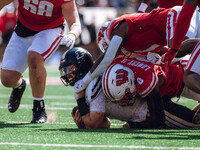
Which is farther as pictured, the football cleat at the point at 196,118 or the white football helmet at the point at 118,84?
the football cleat at the point at 196,118

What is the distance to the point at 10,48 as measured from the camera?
18.2 ft

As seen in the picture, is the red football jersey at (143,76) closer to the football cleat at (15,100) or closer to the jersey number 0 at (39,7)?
the jersey number 0 at (39,7)

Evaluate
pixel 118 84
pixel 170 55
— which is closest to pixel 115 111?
pixel 118 84

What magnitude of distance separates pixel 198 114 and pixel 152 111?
406 millimetres

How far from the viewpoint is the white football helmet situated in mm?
4277

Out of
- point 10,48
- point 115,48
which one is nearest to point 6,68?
point 10,48

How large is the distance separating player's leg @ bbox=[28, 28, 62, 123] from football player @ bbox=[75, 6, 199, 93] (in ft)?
2.26

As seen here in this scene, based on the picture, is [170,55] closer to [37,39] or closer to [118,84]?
[118,84]

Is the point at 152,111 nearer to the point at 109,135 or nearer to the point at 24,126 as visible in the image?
the point at 109,135

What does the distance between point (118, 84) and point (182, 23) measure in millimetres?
729

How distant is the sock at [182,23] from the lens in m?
4.20

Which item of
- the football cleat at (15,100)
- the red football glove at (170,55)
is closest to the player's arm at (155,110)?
the red football glove at (170,55)

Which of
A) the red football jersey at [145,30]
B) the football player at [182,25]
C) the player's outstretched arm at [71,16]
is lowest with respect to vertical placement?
the player's outstretched arm at [71,16]

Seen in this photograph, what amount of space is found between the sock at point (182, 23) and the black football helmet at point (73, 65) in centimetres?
89
